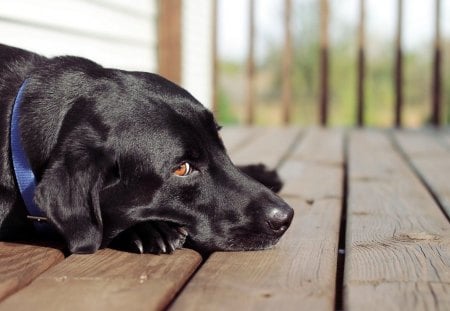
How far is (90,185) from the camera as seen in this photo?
2.08m

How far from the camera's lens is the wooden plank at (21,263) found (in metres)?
1.78

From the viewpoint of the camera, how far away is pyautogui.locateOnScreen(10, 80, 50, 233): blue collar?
7.18ft

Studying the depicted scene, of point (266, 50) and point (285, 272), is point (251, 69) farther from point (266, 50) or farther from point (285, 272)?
point (285, 272)

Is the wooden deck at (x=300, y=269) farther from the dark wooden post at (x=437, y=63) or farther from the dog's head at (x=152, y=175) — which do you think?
the dark wooden post at (x=437, y=63)

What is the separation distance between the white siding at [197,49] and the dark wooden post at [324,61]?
1022 millimetres

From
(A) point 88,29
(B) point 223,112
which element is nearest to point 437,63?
(B) point 223,112

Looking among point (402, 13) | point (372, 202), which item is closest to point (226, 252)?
point (372, 202)

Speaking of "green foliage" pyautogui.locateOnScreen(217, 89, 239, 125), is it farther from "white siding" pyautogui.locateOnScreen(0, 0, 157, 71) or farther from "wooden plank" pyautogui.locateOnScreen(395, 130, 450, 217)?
"white siding" pyautogui.locateOnScreen(0, 0, 157, 71)

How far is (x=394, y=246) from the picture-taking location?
7.14 feet

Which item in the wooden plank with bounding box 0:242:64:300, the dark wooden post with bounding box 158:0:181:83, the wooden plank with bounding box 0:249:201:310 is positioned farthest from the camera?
the dark wooden post with bounding box 158:0:181:83

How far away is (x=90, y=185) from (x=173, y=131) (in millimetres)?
287

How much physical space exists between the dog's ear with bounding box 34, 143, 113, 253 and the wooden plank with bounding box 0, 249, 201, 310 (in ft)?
0.18

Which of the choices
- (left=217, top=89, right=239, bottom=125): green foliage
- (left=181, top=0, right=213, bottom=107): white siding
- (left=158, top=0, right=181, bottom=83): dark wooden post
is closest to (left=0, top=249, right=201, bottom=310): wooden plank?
(left=158, top=0, right=181, bottom=83): dark wooden post

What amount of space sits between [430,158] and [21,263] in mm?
3063
